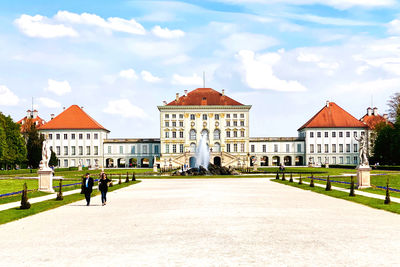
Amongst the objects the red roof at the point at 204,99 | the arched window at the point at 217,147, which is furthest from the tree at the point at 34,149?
the arched window at the point at 217,147

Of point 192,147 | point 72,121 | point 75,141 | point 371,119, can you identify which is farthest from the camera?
point 371,119

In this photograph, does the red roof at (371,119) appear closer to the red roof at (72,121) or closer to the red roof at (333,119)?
the red roof at (333,119)

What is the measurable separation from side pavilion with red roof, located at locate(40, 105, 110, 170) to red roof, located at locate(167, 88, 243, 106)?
715 inches

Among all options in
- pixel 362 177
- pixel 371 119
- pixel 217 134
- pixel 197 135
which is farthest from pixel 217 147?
pixel 362 177

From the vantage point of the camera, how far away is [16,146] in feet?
251

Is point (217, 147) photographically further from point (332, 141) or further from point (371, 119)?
point (371, 119)

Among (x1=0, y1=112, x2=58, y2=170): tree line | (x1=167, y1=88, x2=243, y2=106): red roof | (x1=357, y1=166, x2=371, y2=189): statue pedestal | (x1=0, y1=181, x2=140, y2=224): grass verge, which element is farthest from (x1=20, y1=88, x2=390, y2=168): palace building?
(x1=0, y1=181, x2=140, y2=224): grass verge

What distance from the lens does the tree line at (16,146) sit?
72.4 metres

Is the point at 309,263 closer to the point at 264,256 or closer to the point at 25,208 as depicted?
the point at 264,256

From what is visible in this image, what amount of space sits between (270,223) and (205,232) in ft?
8.45

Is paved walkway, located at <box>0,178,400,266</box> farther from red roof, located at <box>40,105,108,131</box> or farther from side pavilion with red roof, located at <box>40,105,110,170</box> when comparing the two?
red roof, located at <box>40,105,108,131</box>

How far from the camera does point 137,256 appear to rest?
9.14 meters

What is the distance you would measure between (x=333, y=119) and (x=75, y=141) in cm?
5724

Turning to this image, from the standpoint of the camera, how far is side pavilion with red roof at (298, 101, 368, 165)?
106 m
